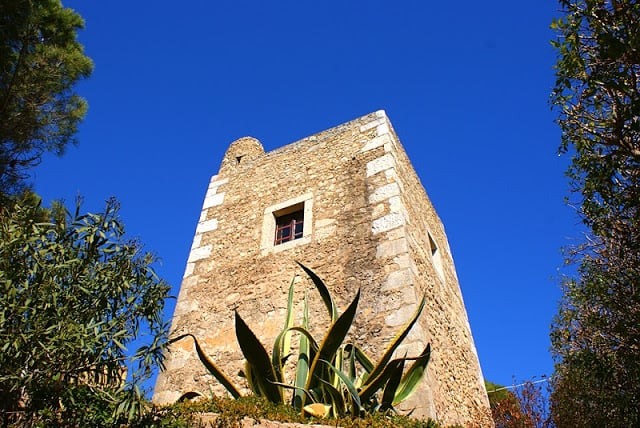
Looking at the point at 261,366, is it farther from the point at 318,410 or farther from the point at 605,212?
the point at 605,212

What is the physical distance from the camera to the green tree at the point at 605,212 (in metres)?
4.38

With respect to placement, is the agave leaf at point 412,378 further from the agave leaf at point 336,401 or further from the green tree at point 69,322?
the green tree at point 69,322

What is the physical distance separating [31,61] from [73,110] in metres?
0.91

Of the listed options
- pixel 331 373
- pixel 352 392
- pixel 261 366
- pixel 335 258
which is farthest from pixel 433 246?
pixel 352 392

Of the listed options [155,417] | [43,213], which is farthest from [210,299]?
[155,417]

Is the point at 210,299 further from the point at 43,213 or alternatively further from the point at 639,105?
the point at 639,105

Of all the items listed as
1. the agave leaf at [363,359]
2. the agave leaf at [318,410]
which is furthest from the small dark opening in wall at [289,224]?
the agave leaf at [318,410]

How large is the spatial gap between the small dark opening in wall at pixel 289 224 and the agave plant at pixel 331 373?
2.30 metres

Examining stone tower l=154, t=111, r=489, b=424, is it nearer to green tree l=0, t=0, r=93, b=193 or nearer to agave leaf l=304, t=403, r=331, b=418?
agave leaf l=304, t=403, r=331, b=418

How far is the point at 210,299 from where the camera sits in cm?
692

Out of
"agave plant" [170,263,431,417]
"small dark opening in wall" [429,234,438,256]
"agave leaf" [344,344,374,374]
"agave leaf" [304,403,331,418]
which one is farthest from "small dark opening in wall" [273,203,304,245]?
"agave leaf" [304,403,331,418]

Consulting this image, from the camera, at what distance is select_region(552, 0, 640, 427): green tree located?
4379mm

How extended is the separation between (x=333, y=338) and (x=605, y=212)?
11.3ft

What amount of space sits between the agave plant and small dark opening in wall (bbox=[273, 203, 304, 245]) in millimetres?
2296
